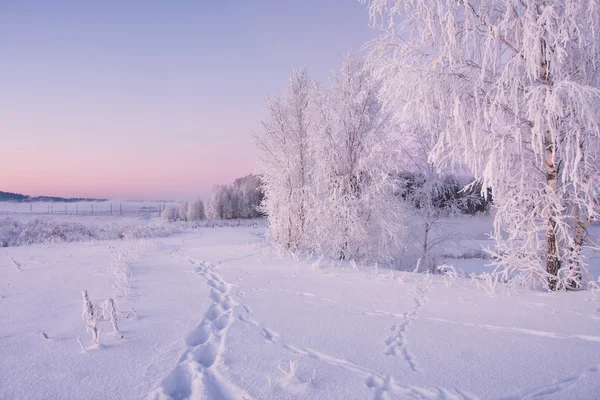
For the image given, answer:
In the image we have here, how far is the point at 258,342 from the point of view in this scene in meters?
3.32

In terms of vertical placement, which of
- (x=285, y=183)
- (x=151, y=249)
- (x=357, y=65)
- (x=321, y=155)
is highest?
(x=357, y=65)

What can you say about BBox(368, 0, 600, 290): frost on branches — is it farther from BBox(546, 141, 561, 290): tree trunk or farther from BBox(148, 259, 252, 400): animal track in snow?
BBox(148, 259, 252, 400): animal track in snow

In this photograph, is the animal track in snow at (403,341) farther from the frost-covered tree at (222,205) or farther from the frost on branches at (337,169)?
the frost-covered tree at (222,205)

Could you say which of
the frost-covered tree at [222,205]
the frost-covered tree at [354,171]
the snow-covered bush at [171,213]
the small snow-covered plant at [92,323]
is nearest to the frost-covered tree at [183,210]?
the snow-covered bush at [171,213]

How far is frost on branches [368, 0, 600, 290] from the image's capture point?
4703mm

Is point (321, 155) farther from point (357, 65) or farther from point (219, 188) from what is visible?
point (219, 188)

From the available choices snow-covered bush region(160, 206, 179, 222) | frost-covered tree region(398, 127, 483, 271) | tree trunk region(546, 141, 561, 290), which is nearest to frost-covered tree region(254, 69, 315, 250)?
frost-covered tree region(398, 127, 483, 271)

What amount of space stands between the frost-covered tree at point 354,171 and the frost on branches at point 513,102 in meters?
5.04

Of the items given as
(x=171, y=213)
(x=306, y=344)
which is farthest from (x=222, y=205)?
(x=306, y=344)

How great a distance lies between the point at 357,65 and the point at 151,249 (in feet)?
35.1

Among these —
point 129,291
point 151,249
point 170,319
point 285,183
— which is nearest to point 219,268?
point 129,291

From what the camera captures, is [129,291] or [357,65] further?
[357,65]

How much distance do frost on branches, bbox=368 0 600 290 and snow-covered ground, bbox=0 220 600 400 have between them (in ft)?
3.24

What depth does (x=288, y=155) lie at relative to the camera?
1228 centimetres
